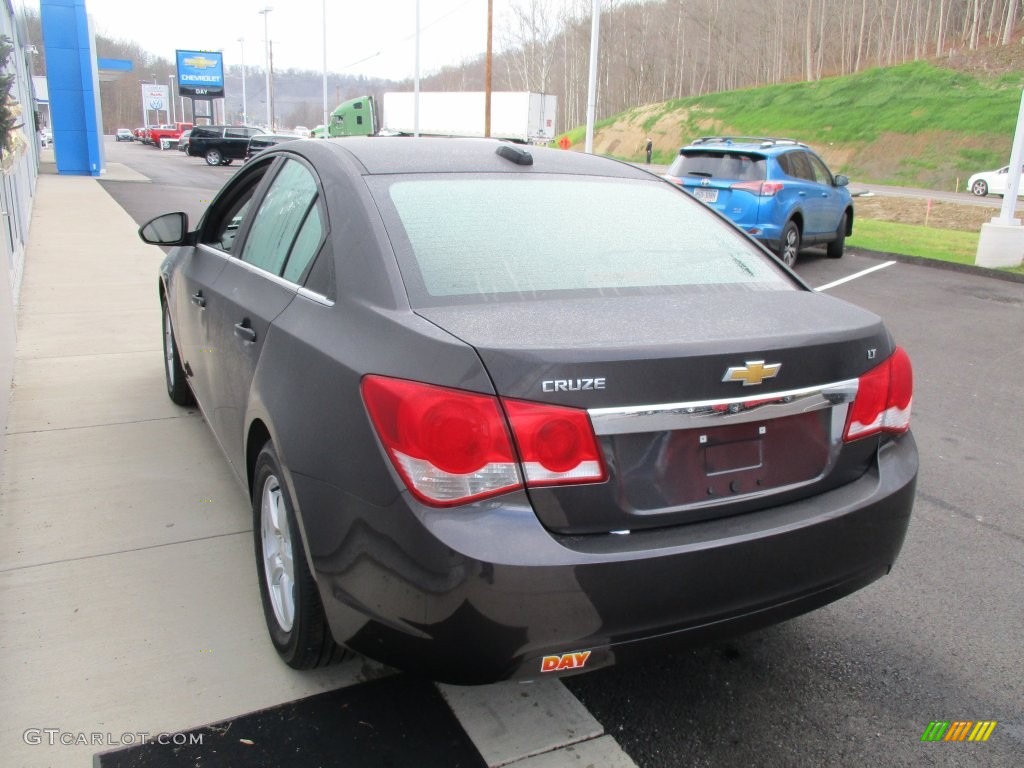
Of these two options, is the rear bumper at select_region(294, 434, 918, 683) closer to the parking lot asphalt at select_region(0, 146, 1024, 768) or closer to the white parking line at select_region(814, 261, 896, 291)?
the parking lot asphalt at select_region(0, 146, 1024, 768)

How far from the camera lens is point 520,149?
3.22 metres

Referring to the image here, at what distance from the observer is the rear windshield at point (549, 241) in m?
2.48

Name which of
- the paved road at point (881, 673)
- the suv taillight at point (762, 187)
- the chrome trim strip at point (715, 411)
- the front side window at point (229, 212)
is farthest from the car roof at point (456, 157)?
the suv taillight at point (762, 187)

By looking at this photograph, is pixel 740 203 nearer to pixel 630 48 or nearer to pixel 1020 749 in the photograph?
pixel 1020 749

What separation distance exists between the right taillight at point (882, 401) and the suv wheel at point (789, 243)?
897 cm

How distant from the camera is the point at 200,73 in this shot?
64.9 meters

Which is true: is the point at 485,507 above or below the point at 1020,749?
above

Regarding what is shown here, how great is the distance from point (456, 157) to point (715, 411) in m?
1.50

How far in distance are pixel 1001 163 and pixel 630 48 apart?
58.6 metres

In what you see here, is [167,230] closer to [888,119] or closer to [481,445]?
[481,445]

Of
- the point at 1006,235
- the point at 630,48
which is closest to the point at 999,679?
the point at 1006,235

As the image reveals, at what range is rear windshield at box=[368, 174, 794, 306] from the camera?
2.48 m

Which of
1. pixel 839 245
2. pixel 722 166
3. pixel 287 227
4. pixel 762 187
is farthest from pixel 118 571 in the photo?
pixel 839 245

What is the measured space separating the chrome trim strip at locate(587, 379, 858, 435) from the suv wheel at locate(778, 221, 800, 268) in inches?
370
